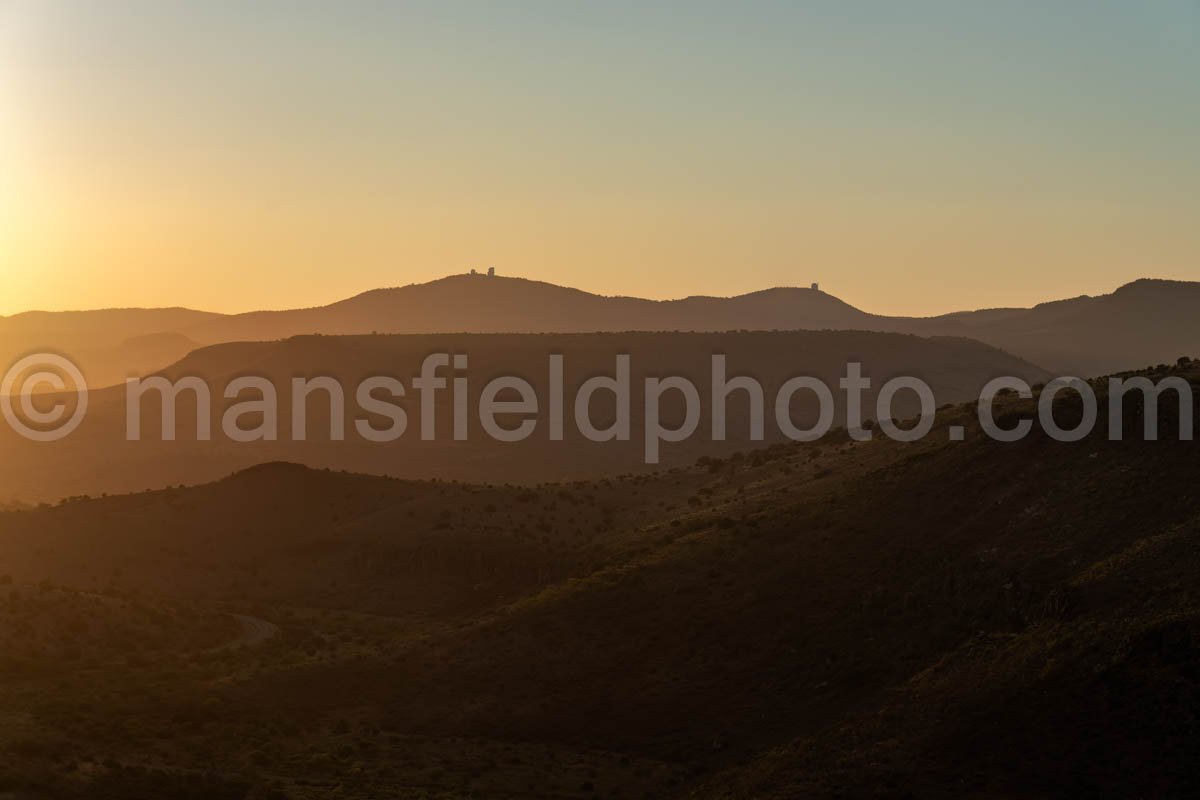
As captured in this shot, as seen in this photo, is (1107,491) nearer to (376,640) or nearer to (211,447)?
(376,640)

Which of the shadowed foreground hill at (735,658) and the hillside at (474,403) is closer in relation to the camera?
the shadowed foreground hill at (735,658)

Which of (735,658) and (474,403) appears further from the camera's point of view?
(474,403)

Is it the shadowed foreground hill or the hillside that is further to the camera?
the hillside

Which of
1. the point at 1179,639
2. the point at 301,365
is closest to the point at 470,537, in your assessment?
the point at 1179,639

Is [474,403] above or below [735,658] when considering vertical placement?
above
